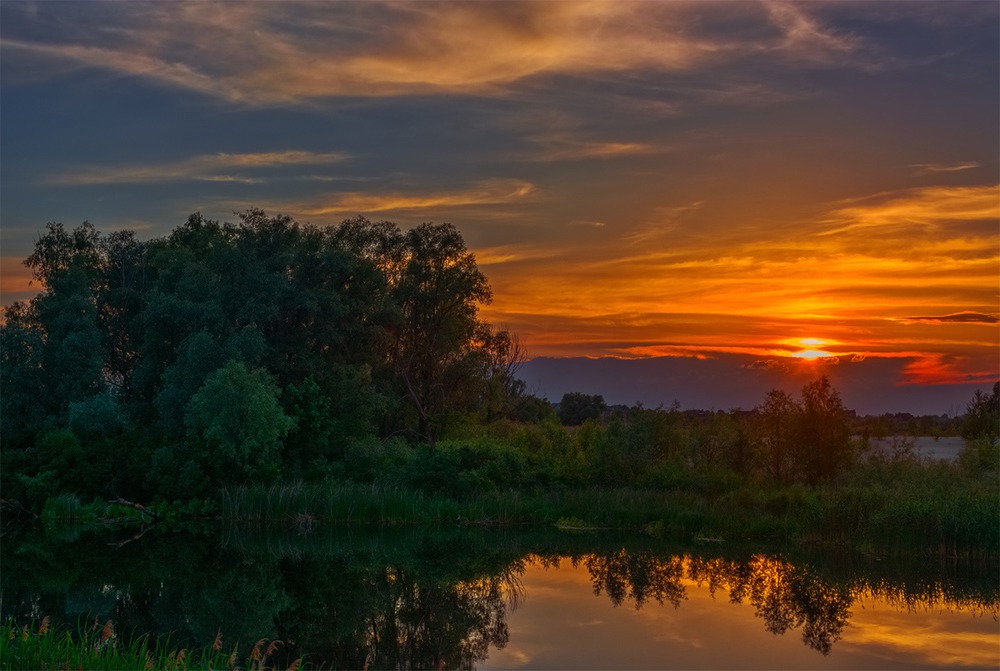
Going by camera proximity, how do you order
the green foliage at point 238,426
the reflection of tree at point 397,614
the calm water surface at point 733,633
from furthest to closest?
the green foliage at point 238,426 < the reflection of tree at point 397,614 < the calm water surface at point 733,633

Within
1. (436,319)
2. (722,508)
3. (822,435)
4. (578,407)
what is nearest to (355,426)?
(436,319)

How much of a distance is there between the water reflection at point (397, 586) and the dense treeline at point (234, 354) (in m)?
5.97

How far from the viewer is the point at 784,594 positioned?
20.8 meters

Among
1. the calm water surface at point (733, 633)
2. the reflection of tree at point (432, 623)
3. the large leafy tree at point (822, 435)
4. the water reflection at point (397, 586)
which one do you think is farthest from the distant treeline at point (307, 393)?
the reflection of tree at point (432, 623)

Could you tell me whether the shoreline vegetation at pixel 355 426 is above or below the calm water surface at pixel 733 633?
above

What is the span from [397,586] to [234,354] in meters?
18.1

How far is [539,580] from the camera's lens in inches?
897

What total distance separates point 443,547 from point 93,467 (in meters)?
14.6

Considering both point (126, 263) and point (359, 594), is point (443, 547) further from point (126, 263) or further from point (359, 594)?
point (126, 263)

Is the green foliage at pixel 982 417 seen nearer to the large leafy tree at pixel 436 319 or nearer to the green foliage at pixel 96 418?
the large leafy tree at pixel 436 319

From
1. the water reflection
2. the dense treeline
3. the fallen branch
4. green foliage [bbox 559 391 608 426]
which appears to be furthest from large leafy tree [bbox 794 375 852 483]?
green foliage [bbox 559 391 608 426]

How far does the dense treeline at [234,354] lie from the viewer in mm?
34031

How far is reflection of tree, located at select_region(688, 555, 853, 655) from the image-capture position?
18.3m

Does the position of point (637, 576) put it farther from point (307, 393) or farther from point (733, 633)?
point (307, 393)
